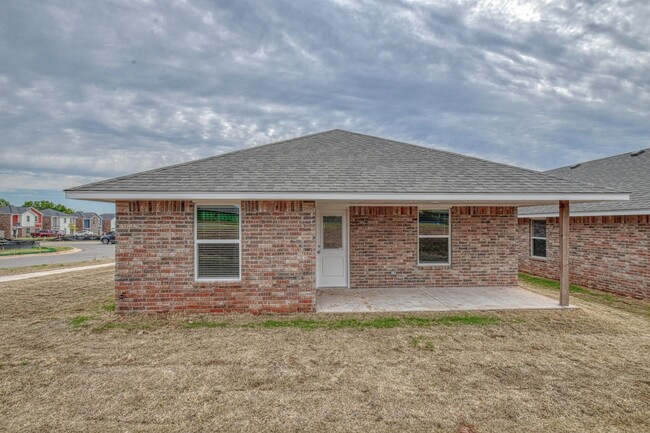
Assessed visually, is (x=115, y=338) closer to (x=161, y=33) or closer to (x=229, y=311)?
(x=229, y=311)

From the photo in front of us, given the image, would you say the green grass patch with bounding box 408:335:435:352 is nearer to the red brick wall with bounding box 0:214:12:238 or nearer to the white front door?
the white front door

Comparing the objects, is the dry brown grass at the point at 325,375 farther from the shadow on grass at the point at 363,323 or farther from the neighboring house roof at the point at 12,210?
the neighboring house roof at the point at 12,210

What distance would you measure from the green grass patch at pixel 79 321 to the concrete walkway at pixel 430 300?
4.75 m

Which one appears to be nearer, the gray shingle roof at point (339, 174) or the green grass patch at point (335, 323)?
the green grass patch at point (335, 323)

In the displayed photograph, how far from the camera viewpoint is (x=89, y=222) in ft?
272

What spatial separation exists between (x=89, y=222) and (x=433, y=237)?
3782 inches

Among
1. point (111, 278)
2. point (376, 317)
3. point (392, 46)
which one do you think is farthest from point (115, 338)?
point (392, 46)

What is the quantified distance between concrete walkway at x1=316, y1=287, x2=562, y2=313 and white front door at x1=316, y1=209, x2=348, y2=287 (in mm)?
361

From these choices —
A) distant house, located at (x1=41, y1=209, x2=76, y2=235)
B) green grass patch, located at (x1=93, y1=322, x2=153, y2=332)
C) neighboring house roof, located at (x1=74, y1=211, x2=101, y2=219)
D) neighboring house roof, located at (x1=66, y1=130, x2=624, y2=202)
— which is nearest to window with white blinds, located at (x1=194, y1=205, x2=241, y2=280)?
neighboring house roof, located at (x1=66, y1=130, x2=624, y2=202)

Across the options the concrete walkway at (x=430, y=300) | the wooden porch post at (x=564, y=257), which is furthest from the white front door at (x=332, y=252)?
the wooden porch post at (x=564, y=257)

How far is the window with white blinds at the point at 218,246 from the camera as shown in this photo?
23.8ft

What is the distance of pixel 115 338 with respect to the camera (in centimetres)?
579

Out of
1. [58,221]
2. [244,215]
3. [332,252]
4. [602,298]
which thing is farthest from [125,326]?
[58,221]

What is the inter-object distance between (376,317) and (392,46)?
12469mm
